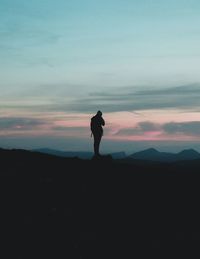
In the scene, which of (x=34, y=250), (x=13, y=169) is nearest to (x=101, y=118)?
(x=13, y=169)

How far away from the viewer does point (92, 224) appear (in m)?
21.9

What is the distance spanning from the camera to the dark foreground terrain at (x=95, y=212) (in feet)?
66.0

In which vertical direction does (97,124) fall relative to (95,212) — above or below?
above

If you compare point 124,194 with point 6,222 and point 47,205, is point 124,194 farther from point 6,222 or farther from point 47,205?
point 6,222

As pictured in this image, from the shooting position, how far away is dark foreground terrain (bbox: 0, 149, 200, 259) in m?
20.1

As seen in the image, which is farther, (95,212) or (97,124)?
(97,124)

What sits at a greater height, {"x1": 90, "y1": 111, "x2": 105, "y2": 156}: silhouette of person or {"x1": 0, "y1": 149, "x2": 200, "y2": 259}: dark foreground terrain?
{"x1": 90, "y1": 111, "x2": 105, "y2": 156}: silhouette of person

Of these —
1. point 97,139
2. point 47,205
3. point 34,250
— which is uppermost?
point 97,139

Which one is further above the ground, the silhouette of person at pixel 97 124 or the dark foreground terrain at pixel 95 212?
the silhouette of person at pixel 97 124

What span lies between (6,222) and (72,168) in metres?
9.35

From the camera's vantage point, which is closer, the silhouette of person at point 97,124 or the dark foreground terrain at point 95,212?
the dark foreground terrain at point 95,212

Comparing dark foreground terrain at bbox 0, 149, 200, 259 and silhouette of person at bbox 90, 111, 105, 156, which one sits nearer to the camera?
dark foreground terrain at bbox 0, 149, 200, 259

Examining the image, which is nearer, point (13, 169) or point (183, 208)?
point (183, 208)

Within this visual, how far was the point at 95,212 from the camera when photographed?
23.1m
